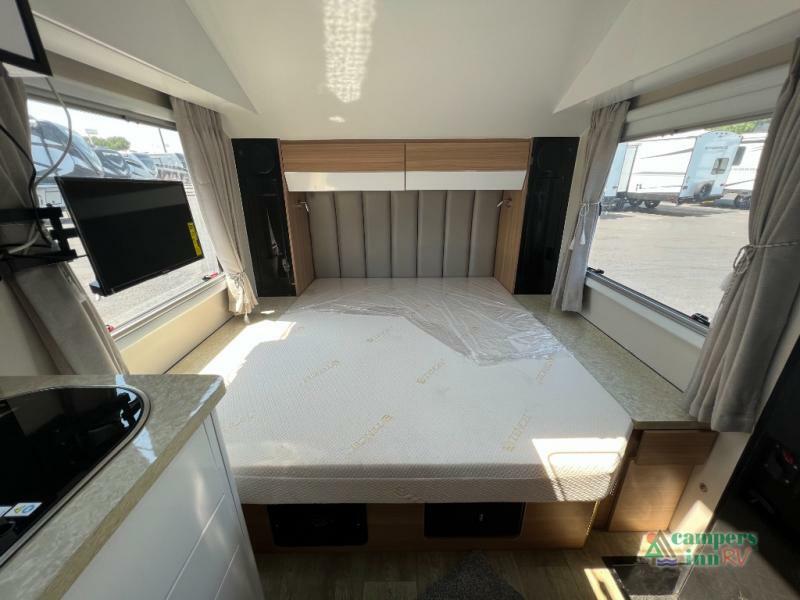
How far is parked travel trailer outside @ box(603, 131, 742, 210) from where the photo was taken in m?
1.46

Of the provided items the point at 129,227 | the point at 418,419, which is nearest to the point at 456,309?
the point at 418,419

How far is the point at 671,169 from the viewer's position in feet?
5.64

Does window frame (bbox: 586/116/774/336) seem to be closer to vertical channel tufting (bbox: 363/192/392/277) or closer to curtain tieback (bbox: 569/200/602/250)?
curtain tieback (bbox: 569/200/602/250)

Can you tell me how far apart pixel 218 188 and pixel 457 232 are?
6.43ft

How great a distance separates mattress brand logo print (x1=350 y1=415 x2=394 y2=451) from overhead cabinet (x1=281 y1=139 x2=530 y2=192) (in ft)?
6.02

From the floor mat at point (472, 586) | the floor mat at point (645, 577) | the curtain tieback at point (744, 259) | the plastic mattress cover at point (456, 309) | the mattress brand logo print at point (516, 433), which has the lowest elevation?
the floor mat at point (645, 577)

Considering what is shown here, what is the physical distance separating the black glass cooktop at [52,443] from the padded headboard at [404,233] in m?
2.39

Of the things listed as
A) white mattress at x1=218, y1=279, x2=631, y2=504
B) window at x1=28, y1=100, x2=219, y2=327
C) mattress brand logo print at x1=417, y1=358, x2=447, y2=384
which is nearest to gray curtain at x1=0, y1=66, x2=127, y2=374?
window at x1=28, y1=100, x2=219, y2=327

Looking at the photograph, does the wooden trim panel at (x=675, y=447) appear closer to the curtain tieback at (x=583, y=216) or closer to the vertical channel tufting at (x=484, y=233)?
the curtain tieback at (x=583, y=216)

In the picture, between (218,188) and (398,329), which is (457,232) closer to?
(398,329)

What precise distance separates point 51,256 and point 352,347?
128 cm

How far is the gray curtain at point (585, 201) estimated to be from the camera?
1929 mm

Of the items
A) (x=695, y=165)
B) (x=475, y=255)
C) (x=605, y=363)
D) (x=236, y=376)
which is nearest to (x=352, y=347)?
(x=236, y=376)

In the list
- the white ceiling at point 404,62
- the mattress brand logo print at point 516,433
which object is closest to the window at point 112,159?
the white ceiling at point 404,62
